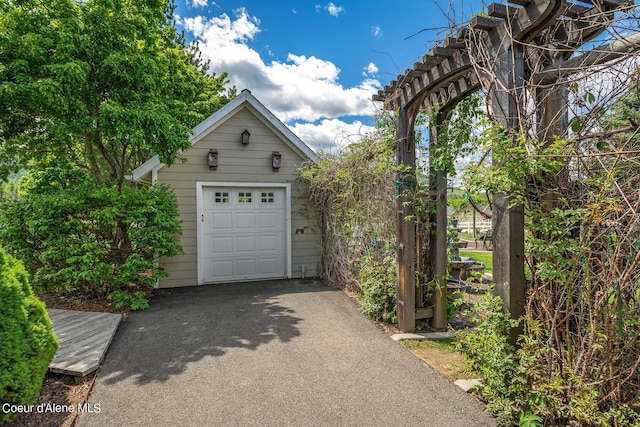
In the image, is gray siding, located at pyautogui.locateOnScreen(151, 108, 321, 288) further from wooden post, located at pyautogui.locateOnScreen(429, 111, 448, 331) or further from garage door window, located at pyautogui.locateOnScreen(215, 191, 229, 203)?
wooden post, located at pyautogui.locateOnScreen(429, 111, 448, 331)

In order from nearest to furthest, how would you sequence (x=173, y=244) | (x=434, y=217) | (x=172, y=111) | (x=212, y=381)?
(x=212, y=381) < (x=434, y=217) < (x=173, y=244) < (x=172, y=111)

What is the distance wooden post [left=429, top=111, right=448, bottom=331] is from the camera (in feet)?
12.6

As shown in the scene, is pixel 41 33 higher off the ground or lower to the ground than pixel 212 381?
higher

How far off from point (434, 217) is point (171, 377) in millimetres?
3316

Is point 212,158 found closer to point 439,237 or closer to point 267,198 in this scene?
point 267,198

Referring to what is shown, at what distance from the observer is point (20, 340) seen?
2.23 metres

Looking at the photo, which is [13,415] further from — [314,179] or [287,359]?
[314,179]

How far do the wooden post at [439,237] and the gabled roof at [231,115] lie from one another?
3.38 meters

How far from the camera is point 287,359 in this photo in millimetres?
3291

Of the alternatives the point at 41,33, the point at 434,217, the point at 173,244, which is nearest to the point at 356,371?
the point at 434,217

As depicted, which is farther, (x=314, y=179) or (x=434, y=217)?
(x=314, y=179)

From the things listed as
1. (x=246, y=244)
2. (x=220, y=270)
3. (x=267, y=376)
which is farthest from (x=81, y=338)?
(x=246, y=244)

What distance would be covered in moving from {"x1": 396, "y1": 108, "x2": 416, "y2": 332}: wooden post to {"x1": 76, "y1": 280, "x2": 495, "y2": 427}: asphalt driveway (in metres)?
0.45

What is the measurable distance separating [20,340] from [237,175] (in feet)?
15.7
